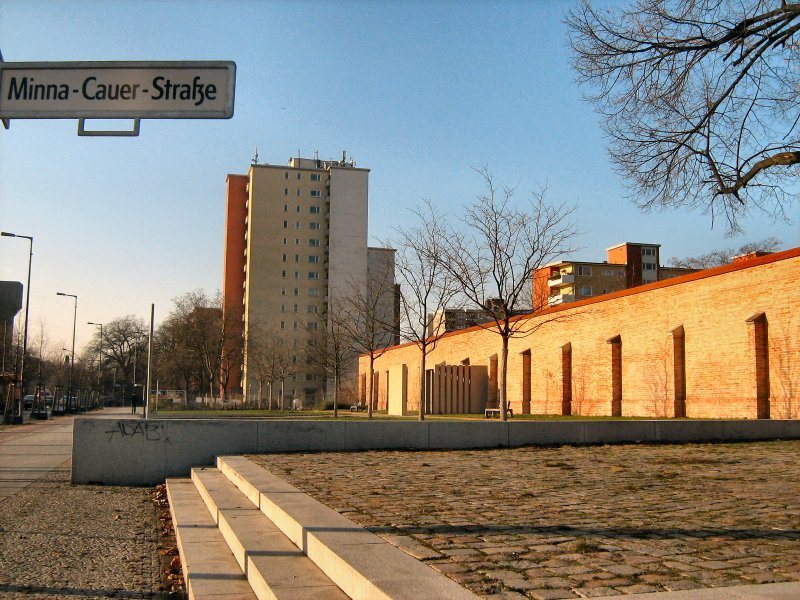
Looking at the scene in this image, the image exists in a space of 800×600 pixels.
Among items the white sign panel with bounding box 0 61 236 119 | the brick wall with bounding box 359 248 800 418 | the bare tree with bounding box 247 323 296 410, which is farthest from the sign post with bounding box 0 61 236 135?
the bare tree with bounding box 247 323 296 410

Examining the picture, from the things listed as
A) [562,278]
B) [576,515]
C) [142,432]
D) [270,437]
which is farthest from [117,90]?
[562,278]

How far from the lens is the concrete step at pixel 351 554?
4.23 m

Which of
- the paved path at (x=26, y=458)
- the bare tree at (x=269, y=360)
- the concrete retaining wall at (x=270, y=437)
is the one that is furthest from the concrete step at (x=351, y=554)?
the bare tree at (x=269, y=360)

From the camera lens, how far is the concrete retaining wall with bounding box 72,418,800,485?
13.7 meters

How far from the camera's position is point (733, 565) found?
4.89 meters

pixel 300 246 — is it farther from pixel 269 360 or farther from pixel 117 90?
pixel 117 90

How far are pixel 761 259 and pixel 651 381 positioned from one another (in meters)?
7.10

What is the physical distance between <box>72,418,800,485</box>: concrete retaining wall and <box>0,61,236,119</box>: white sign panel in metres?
7.57

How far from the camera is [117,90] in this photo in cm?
729

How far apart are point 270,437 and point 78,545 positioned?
243 inches

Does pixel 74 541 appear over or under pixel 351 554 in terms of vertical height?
under

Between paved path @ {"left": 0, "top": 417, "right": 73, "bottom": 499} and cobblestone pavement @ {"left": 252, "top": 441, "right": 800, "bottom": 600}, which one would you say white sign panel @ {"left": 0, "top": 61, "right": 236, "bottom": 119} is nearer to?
cobblestone pavement @ {"left": 252, "top": 441, "right": 800, "bottom": 600}

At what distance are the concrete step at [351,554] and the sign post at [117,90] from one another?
12.7 feet

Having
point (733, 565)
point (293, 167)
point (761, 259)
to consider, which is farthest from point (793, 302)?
point (293, 167)
